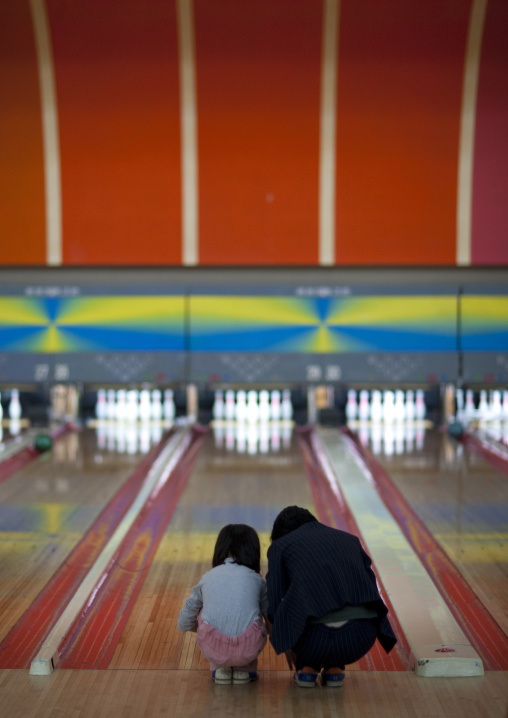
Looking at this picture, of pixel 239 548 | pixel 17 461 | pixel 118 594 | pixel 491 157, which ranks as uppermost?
pixel 491 157

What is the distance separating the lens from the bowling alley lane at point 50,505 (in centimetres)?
451

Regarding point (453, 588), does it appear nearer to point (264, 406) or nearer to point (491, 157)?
point (264, 406)

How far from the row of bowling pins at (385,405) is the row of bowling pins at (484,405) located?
0.39 m

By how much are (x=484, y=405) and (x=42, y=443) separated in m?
4.45

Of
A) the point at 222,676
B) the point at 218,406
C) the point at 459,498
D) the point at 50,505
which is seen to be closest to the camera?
the point at 222,676

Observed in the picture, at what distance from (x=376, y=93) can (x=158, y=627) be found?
617cm

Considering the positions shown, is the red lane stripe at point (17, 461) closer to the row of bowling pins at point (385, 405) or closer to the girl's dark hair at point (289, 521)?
the row of bowling pins at point (385, 405)

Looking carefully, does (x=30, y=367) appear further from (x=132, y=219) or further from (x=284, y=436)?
(x=284, y=436)

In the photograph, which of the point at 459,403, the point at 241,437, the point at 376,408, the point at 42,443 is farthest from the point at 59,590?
the point at 459,403

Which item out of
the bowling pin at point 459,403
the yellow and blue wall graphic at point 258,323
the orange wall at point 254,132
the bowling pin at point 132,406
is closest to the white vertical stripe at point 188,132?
the orange wall at point 254,132

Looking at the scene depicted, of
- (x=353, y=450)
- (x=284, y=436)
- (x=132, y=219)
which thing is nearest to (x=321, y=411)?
(x=284, y=436)

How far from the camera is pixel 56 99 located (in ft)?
28.0

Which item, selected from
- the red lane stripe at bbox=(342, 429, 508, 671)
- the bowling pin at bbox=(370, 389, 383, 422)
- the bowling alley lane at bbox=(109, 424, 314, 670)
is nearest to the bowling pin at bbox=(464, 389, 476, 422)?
the bowling pin at bbox=(370, 389, 383, 422)

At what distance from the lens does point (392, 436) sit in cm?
848
